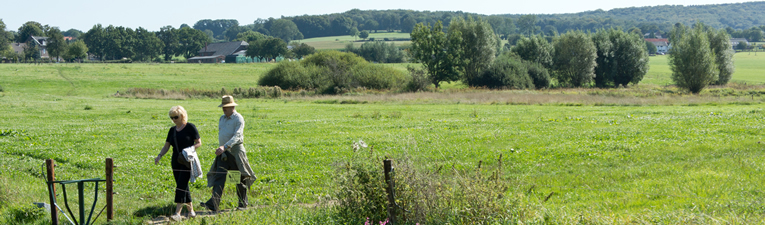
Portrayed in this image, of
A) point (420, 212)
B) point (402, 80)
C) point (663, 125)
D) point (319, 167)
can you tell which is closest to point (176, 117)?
point (420, 212)

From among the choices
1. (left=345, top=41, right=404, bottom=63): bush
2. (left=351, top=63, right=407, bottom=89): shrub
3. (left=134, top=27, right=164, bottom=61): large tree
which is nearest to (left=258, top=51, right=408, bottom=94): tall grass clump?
(left=351, top=63, right=407, bottom=89): shrub

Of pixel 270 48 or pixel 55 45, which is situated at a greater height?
pixel 55 45

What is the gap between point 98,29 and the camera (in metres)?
134

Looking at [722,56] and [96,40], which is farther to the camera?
[96,40]

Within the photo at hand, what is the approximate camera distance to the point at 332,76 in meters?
64.3

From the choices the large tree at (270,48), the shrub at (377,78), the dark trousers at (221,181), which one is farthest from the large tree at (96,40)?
the dark trousers at (221,181)

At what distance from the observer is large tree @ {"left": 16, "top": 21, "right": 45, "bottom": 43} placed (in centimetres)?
15125

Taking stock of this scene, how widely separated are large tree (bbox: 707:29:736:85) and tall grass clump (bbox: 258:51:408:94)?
48233mm

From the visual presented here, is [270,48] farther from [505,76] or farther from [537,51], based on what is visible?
[505,76]

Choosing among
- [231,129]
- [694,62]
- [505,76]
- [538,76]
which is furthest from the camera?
[538,76]

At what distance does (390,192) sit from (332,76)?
57.5 metres

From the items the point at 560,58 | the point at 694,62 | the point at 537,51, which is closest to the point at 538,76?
the point at 537,51

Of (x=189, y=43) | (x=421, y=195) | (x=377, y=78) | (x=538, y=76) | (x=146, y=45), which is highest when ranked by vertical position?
(x=189, y=43)

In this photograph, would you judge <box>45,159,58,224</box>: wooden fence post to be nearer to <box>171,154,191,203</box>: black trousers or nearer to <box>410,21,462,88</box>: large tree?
<box>171,154,191,203</box>: black trousers
